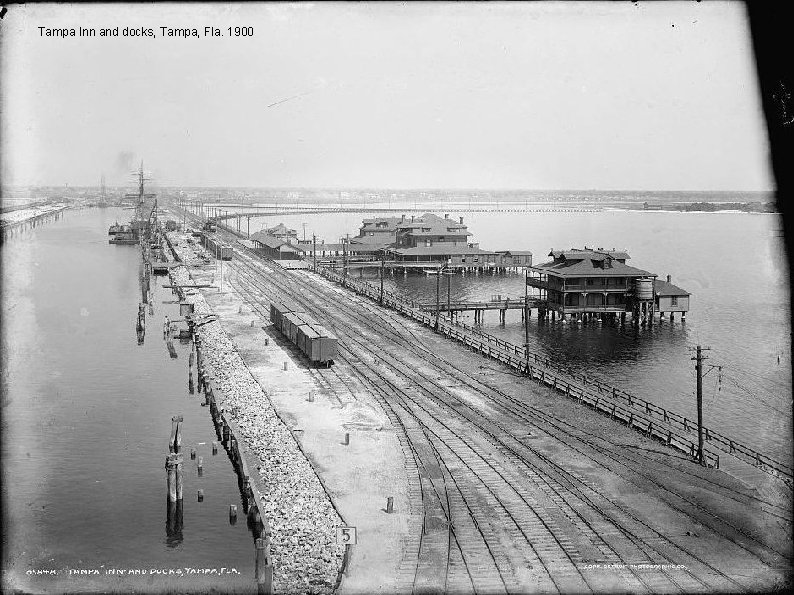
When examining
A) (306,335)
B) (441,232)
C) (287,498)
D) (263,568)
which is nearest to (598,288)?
(306,335)

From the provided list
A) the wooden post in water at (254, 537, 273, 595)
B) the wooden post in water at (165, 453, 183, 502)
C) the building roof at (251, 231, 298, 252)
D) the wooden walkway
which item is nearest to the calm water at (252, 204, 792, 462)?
the wooden walkway

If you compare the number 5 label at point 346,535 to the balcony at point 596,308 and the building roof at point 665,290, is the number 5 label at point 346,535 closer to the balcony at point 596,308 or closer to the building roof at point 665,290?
the balcony at point 596,308

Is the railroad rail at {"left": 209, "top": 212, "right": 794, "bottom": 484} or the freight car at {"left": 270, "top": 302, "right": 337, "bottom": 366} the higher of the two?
the freight car at {"left": 270, "top": 302, "right": 337, "bottom": 366}

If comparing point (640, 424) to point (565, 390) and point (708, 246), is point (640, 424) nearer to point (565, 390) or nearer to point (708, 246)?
point (565, 390)

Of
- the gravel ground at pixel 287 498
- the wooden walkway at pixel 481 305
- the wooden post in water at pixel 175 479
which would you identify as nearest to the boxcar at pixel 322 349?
the gravel ground at pixel 287 498

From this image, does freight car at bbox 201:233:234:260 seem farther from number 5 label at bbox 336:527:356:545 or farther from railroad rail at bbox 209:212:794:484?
number 5 label at bbox 336:527:356:545

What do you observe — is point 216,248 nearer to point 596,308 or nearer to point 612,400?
point 596,308
